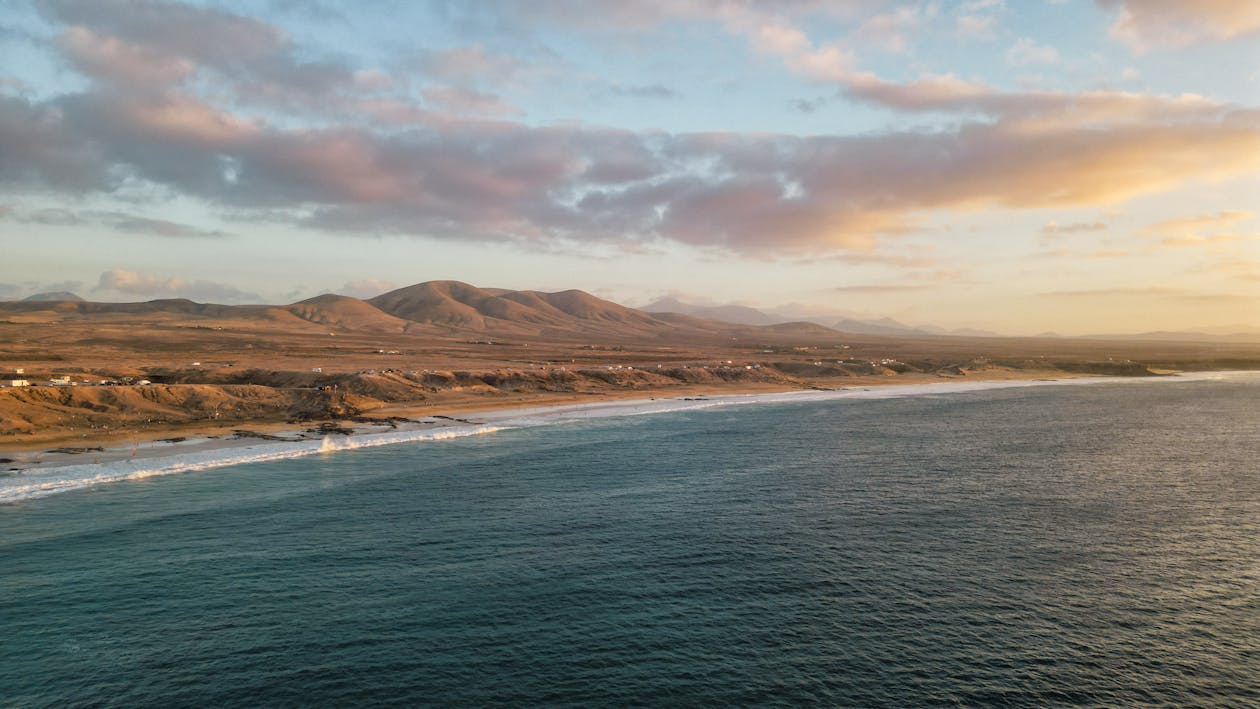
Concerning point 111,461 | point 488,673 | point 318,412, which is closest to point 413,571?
point 488,673

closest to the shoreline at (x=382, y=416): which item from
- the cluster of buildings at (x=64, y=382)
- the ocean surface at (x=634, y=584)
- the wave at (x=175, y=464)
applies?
the wave at (x=175, y=464)

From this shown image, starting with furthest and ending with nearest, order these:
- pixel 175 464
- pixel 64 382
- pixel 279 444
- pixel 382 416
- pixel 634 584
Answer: pixel 382 416, pixel 64 382, pixel 279 444, pixel 175 464, pixel 634 584

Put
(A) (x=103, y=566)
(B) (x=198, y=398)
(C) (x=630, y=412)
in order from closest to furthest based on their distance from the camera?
(A) (x=103, y=566)
(B) (x=198, y=398)
(C) (x=630, y=412)

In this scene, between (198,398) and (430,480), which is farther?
→ (198,398)

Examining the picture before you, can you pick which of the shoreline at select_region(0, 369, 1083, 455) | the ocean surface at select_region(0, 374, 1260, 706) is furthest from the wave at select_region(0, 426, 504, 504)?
the shoreline at select_region(0, 369, 1083, 455)

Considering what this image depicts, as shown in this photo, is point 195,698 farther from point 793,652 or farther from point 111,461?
point 111,461

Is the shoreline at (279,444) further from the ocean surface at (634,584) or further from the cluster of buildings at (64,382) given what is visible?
the cluster of buildings at (64,382)

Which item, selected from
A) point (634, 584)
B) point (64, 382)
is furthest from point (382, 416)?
point (634, 584)

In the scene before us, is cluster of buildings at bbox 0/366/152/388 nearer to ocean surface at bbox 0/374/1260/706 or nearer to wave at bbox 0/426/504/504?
wave at bbox 0/426/504/504

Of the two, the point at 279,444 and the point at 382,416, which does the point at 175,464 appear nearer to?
the point at 279,444
